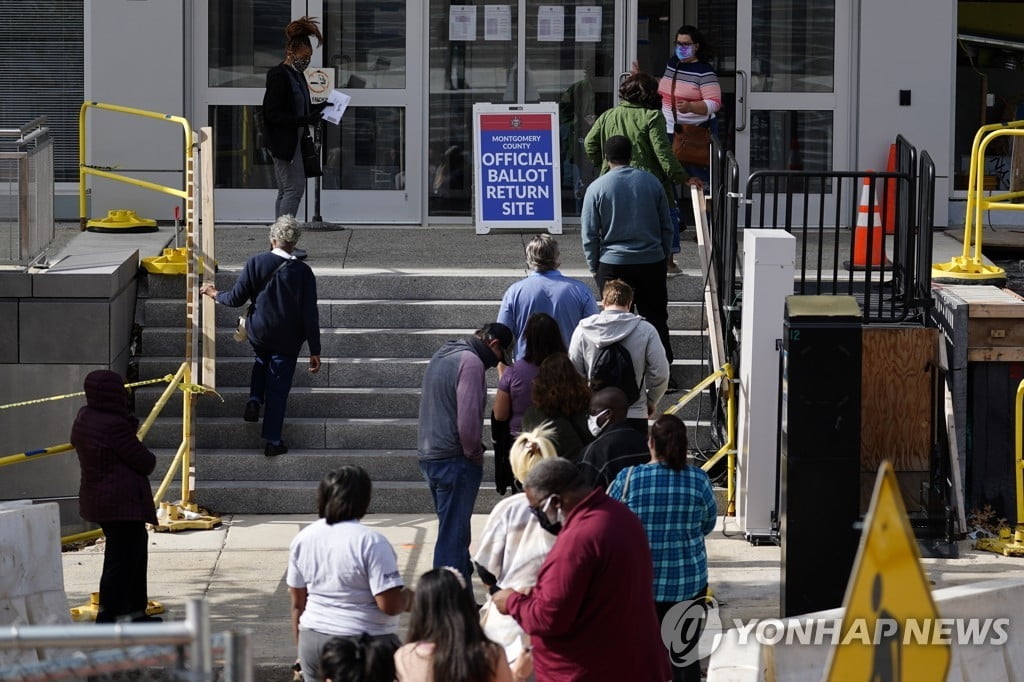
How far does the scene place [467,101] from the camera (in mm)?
14695

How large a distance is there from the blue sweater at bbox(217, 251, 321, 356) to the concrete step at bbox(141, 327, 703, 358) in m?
1.12

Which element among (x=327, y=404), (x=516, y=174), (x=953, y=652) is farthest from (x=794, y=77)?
(x=953, y=652)

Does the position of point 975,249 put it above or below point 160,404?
above

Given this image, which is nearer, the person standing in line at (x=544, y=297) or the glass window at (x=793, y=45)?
the person standing in line at (x=544, y=297)

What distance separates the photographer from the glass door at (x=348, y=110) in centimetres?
1452

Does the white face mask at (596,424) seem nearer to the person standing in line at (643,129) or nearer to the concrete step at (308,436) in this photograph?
the concrete step at (308,436)

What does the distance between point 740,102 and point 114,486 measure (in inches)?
344

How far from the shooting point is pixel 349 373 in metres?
11.0

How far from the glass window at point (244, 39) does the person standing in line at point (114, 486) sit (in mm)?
7165

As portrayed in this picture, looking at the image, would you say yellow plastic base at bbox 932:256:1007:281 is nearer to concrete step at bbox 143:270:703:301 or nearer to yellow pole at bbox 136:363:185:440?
concrete step at bbox 143:270:703:301

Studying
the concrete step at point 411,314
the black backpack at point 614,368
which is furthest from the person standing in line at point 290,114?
the black backpack at point 614,368

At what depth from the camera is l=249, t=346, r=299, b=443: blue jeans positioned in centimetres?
1014

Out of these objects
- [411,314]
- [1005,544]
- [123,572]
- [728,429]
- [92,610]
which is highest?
[411,314]

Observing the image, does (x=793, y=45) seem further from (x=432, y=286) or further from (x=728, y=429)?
(x=728, y=429)
